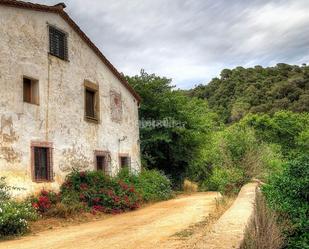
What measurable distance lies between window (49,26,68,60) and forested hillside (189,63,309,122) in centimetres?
3841

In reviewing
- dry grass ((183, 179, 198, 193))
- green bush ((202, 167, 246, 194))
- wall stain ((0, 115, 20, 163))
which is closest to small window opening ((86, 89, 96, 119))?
wall stain ((0, 115, 20, 163))

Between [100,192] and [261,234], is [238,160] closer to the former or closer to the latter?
[100,192]

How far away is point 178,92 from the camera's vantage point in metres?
28.0

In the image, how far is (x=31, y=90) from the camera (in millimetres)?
15883

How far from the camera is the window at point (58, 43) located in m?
17.1

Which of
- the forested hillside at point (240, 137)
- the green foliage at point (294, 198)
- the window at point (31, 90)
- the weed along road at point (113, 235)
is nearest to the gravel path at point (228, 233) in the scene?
the forested hillside at point (240, 137)

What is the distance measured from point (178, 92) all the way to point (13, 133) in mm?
15170

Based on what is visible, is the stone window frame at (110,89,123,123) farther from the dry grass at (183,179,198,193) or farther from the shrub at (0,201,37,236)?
the dry grass at (183,179,198,193)

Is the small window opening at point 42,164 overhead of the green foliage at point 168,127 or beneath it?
beneath

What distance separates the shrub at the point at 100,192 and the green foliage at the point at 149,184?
1985 millimetres

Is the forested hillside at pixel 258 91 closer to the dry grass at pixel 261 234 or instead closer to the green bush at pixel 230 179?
the green bush at pixel 230 179

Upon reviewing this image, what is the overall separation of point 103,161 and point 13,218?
A: 29.8 ft

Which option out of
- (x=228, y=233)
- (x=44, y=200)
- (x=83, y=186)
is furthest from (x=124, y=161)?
(x=228, y=233)

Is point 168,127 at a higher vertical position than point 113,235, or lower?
higher
